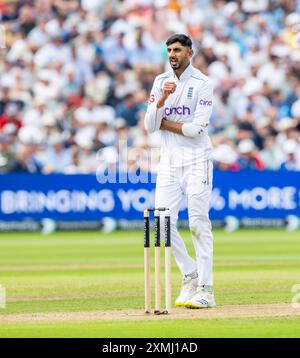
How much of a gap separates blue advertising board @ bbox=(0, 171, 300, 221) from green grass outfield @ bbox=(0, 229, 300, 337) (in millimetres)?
507

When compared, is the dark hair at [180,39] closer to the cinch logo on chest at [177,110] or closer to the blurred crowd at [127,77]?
the cinch logo on chest at [177,110]

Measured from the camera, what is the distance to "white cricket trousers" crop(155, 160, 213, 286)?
11.7 metres

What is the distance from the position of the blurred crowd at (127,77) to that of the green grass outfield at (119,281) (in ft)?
6.50

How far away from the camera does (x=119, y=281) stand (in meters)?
15.2

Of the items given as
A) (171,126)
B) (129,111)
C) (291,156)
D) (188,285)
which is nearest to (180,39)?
(171,126)

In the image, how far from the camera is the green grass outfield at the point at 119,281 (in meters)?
10.0

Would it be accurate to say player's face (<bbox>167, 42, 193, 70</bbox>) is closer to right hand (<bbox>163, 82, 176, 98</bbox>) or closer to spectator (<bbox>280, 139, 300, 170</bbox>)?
right hand (<bbox>163, 82, 176, 98</bbox>)

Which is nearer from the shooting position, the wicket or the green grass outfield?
the green grass outfield

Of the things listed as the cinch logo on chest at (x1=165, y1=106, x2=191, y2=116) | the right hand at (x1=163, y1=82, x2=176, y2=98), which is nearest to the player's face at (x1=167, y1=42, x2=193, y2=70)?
the right hand at (x1=163, y1=82, x2=176, y2=98)

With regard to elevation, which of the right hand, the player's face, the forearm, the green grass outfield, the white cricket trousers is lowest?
the green grass outfield

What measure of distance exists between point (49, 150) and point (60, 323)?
50.2 ft

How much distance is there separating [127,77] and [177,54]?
16.1 meters

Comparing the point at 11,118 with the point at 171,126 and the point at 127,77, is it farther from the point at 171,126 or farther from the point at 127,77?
the point at 171,126

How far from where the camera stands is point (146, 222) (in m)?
10.9
